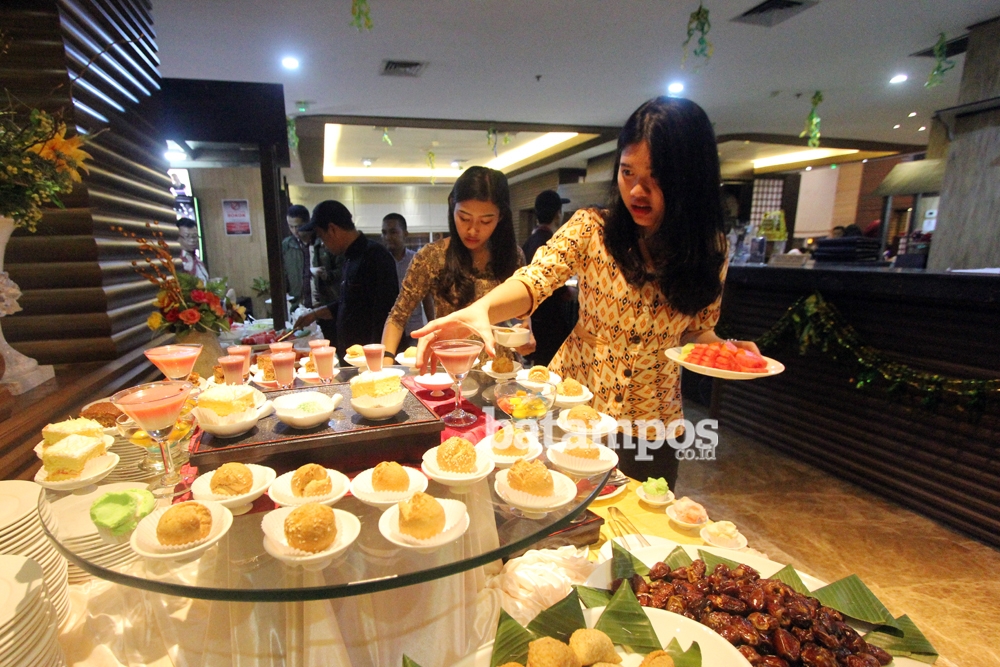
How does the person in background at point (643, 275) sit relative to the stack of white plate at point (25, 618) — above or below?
above

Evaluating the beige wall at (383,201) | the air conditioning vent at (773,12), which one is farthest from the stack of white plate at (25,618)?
the beige wall at (383,201)

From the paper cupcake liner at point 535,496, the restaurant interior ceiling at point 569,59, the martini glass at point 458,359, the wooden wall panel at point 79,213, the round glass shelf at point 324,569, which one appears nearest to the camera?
the round glass shelf at point 324,569

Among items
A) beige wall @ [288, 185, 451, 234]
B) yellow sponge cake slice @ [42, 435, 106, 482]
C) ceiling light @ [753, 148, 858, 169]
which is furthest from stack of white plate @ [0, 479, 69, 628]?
beige wall @ [288, 185, 451, 234]

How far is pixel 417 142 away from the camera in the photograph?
10500mm

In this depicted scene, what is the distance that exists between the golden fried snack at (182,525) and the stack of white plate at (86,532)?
64 mm

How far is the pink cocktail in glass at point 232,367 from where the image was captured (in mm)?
1572

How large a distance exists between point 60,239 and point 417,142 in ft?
29.9

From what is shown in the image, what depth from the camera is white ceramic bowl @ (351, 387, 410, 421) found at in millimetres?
1156

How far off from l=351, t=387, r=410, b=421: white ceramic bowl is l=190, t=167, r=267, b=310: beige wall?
5.58m

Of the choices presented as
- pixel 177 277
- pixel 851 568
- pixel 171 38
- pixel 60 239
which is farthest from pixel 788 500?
pixel 171 38

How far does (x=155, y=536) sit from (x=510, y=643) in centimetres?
65

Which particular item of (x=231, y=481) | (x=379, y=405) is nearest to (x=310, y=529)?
(x=231, y=481)

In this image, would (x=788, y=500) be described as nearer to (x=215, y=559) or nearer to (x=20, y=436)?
(x=215, y=559)

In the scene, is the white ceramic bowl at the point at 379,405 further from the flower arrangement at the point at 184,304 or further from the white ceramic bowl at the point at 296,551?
the flower arrangement at the point at 184,304
